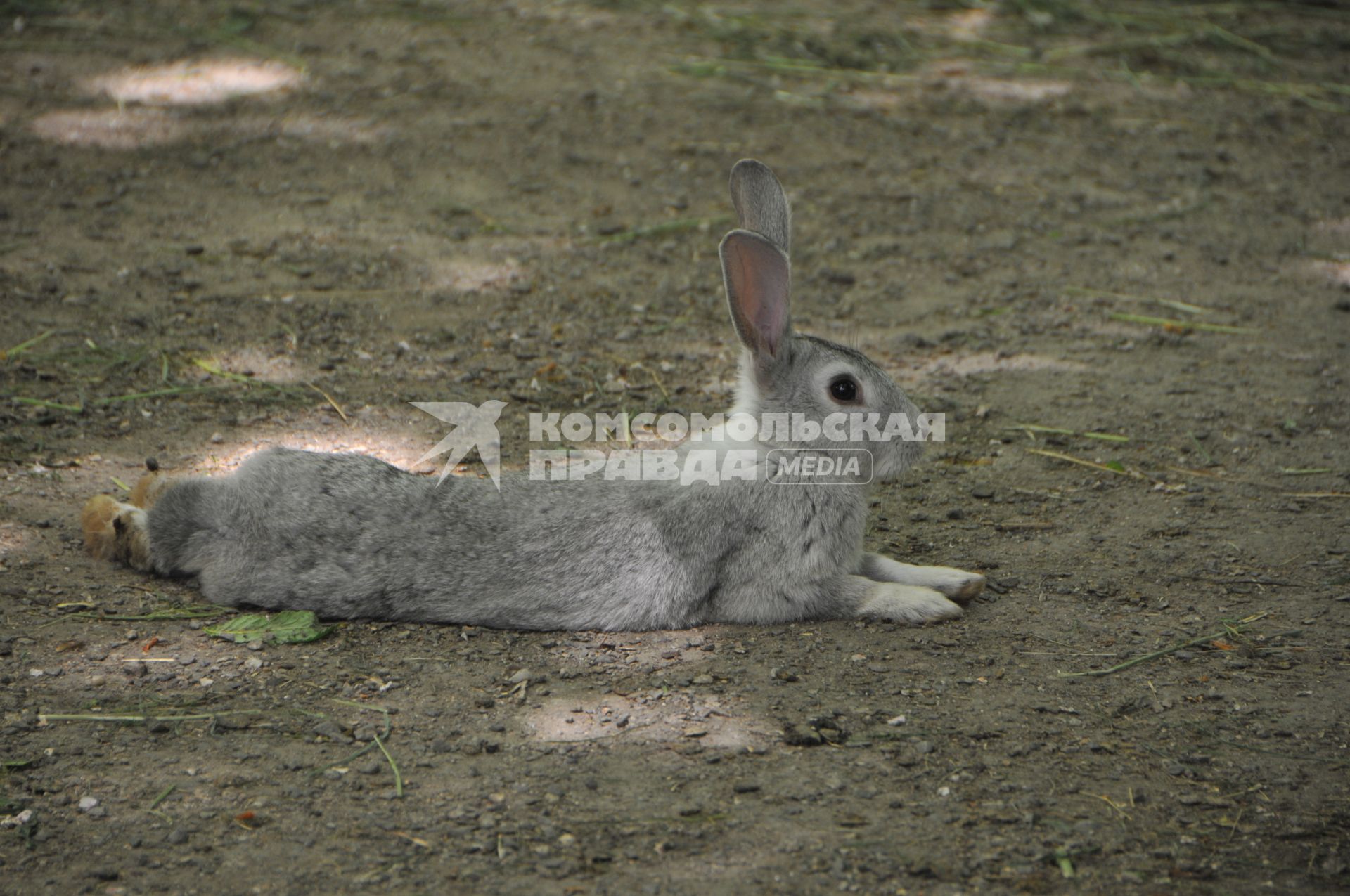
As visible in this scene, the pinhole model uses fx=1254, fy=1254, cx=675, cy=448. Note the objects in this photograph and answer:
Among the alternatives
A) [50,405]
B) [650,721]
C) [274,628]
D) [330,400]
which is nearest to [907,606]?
[650,721]

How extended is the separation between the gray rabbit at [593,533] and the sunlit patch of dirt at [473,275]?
256 centimetres

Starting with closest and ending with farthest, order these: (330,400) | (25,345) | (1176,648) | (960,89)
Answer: (1176,648)
(330,400)
(25,345)
(960,89)

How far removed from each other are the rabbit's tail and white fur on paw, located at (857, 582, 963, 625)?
2556 mm

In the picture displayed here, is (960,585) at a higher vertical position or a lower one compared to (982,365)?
lower

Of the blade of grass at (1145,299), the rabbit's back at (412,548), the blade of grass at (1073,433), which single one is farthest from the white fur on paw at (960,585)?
the blade of grass at (1145,299)

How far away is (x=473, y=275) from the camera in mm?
7062

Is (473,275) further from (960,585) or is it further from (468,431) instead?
(960,585)

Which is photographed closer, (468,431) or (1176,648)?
(1176,648)

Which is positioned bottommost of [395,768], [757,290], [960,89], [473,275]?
[395,768]

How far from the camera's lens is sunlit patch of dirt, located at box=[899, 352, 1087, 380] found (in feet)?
20.6

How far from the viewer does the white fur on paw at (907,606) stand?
4.34m

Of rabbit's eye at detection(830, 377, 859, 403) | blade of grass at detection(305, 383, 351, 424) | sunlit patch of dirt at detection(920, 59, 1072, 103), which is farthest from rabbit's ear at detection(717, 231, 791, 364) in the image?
sunlit patch of dirt at detection(920, 59, 1072, 103)

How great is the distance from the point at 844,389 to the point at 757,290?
48 cm

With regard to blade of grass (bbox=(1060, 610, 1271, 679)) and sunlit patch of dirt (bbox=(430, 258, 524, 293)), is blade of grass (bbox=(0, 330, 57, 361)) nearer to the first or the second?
sunlit patch of dirt (bbox=(430, 258, 524, 293))
